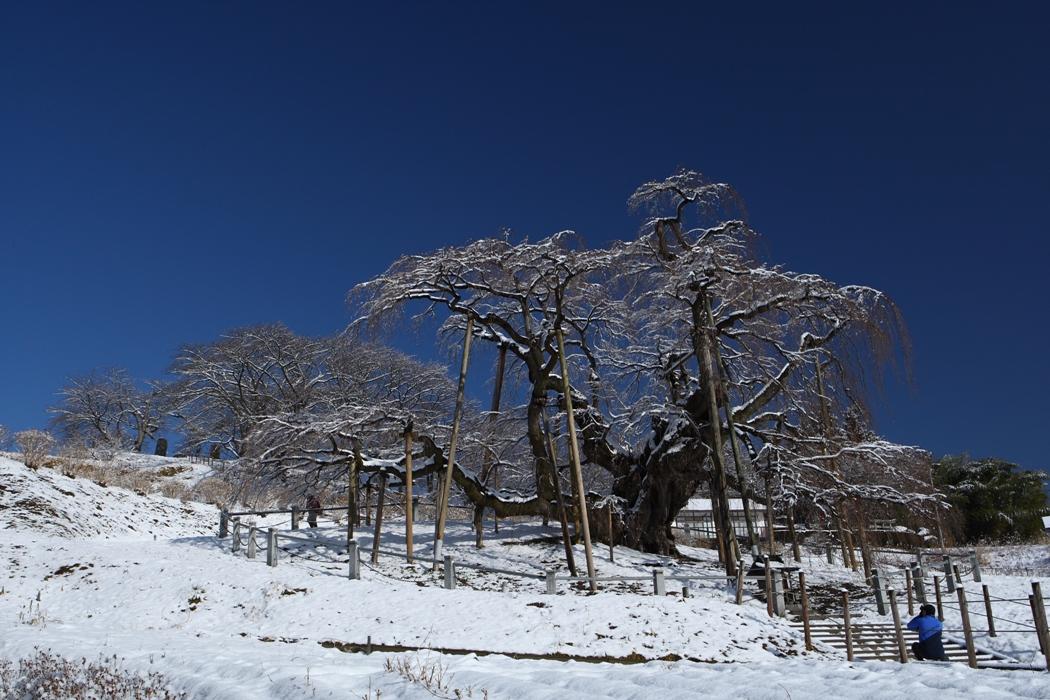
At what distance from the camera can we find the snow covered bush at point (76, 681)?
846 centimetres

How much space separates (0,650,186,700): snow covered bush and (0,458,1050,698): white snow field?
0.80ft

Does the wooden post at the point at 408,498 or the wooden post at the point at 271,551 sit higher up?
the wooden post at the point at 408,498

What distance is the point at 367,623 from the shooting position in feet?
47.1

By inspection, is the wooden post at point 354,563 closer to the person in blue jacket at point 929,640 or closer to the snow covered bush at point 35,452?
the person in blue jacket at point 929,640

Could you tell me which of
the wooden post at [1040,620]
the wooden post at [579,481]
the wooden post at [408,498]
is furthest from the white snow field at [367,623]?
the wooden post at [1040,620]

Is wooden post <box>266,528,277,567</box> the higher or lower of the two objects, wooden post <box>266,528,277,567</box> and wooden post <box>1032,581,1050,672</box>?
the higher

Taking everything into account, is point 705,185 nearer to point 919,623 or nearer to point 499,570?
point 499,570

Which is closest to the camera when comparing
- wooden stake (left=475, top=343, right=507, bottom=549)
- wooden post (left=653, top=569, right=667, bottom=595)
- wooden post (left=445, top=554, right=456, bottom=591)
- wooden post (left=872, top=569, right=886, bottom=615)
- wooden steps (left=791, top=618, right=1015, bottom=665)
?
wooden steps (left=791, top=618, right=1015, bottom=665)

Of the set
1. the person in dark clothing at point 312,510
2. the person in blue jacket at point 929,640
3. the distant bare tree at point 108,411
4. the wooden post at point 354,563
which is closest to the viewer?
the person in blue jacket at point 929,640

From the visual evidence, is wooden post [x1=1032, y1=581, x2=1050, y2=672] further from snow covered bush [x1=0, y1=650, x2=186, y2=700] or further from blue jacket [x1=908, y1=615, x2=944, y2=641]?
snow covered bush [x1=0, y1=650, x2=186, y2=700]

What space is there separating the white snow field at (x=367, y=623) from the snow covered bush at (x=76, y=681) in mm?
245

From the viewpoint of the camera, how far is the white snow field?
24.6ft

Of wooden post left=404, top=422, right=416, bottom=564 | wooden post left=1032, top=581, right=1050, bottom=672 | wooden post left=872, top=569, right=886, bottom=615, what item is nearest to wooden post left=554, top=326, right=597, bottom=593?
wooden post left=404, top=422, right=416, bottom=564

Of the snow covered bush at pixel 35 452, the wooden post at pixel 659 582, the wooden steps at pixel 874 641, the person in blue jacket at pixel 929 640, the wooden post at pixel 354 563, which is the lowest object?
the wooden steps at pixel 874 641
